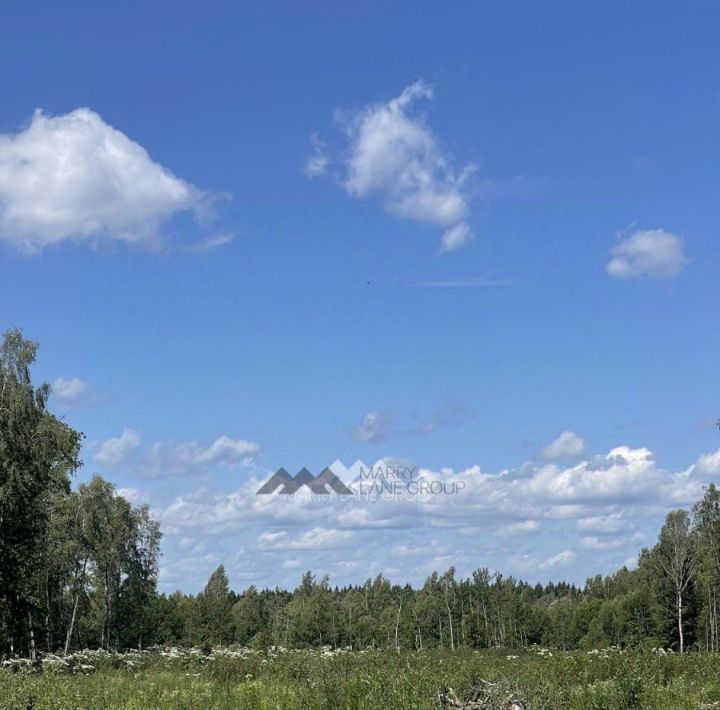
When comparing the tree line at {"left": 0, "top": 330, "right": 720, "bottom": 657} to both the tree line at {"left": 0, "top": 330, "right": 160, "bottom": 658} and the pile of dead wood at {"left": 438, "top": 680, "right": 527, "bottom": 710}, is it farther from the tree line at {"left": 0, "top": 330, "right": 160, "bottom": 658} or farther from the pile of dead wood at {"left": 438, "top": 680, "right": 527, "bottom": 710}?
the pile of dead wood at {"left": 438, "top": 680, "right": 527, "bottom": 710}

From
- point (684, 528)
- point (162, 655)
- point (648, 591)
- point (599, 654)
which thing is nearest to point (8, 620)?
point (162, 655)

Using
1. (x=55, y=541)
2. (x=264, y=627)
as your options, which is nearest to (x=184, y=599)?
(x=264, y=627)

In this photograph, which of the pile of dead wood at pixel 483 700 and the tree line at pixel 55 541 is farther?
the tree line at pixel 55 541

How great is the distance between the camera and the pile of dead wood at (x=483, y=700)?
1366cm

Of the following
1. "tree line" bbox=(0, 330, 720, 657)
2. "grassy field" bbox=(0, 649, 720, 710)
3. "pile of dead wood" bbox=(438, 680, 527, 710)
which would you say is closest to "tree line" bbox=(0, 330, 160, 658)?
"tree line" bbox=(0, 330, 720, 657)

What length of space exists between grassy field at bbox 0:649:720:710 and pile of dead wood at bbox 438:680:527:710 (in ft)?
0.11

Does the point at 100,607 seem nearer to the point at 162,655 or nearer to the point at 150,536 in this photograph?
the point at 150,536

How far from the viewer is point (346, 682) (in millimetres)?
14523

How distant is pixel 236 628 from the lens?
305ft

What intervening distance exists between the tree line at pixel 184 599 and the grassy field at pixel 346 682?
418cm

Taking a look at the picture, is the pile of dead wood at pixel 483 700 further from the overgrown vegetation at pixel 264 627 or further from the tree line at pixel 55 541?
the tree line at pixel 55 541

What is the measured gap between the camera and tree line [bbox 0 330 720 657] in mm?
32000

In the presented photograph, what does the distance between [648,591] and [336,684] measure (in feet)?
222

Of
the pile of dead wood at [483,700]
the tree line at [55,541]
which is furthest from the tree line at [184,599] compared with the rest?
the pile of dead wood at [483,700]
